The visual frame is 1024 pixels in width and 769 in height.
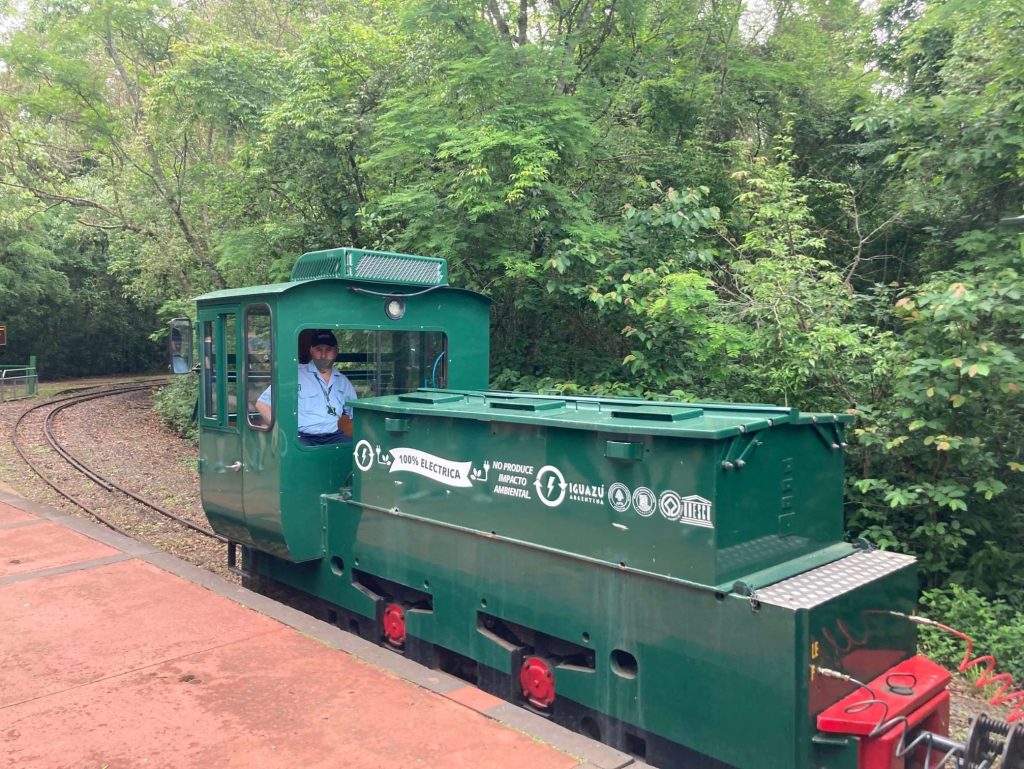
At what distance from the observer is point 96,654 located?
486 cm

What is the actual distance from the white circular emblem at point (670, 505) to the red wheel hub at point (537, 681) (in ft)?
4.00

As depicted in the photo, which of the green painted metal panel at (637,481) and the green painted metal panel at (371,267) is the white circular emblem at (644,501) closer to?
the green painted metal panel at (637,481)

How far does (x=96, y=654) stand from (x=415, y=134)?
21.3 feet

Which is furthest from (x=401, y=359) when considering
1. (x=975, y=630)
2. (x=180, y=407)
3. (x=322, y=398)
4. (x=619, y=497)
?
(x=180, y=407)

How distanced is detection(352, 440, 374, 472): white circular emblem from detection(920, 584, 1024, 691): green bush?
420 centimetres

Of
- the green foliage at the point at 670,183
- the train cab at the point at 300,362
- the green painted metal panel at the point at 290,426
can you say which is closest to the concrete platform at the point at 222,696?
the green painted metal panel at the point at 290,426

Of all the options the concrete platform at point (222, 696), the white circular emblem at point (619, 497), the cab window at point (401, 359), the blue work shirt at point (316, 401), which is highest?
the cab window at point (401, 359)

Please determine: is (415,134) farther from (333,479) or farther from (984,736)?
(984,736)

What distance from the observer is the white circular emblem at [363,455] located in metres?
5.42

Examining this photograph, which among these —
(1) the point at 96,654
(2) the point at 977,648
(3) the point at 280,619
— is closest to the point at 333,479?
(3) the point at 280,619

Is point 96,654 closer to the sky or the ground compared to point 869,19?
closer to the ground

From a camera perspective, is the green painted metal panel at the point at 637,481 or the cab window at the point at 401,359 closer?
the green painted metal panel at the point at 637,481

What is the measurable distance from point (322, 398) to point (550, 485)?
2495mm

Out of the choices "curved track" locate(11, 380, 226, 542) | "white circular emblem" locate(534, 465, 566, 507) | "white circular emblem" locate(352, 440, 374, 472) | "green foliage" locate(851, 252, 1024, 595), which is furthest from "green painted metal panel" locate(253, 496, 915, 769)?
"curved track" locate(11, 380, 226, 542)
